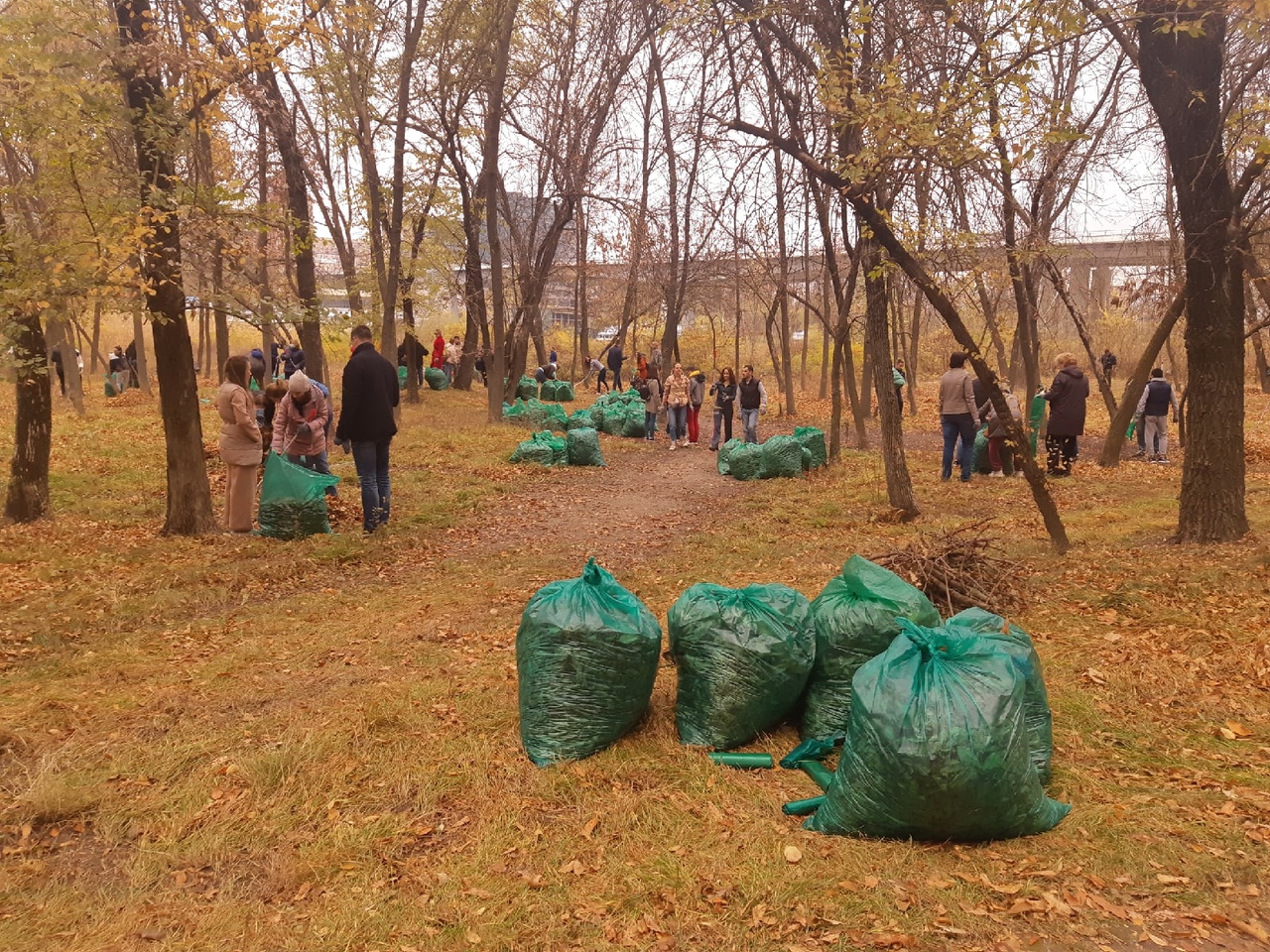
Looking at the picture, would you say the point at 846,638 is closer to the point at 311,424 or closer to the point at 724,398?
the point at 311,424

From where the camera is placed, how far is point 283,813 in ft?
11.0

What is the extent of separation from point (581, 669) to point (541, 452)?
997cm

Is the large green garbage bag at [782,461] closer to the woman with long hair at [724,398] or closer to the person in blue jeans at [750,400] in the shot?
the person in blue jeans at [750,400]

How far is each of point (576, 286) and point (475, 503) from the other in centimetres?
1897

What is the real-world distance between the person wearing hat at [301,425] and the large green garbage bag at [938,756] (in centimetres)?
687

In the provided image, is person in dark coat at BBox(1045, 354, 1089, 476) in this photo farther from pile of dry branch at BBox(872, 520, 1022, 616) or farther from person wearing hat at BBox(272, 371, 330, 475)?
person wearing hat at BBox(272, 371, 330, 475)

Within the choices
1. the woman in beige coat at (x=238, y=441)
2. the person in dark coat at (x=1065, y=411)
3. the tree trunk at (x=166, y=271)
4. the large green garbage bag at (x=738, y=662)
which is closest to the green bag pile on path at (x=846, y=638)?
the large green garbage bag at (x=738, y=662)

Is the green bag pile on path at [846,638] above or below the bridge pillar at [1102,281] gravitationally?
below

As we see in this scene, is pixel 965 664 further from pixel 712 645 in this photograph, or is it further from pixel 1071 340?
pixel 1071 340

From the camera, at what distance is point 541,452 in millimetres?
13375

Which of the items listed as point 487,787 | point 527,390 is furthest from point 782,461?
point 527,390

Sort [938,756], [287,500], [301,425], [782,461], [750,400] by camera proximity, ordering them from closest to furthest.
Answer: [938,756], [287,500], [301,425], [782,461], [750,400]

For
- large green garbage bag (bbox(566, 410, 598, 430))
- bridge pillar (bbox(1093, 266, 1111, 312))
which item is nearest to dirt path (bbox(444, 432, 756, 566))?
large green garbage bag (bbox(566, 410, 598, 430))

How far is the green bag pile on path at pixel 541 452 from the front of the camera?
13.4 metres
